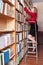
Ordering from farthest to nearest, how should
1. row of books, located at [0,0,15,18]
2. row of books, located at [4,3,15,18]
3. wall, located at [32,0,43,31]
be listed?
1. wall, located at [32,0,43,31]
2. row of books, located at [4,3,15,18]
3. row of books, located at [0,0,15,18]

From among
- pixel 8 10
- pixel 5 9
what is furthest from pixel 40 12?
pixel 5 9

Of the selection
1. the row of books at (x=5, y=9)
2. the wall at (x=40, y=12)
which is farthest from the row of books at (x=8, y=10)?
the wall at (x=40, y=12)

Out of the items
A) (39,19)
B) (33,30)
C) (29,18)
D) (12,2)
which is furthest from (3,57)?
(39,19)

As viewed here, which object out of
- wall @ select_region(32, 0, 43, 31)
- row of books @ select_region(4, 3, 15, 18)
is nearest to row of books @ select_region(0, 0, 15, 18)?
row of books @ select_region(4, 3, 15, 18)

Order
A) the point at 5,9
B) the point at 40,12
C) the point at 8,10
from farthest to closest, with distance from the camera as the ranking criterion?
the point at 40,12, the point at 8,10, the point at 5,9

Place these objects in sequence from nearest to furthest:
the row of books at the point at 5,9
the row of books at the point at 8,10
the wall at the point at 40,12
A: 1. the row of books at the point at 5,9
2. the row of books at the point at 8,10
3. the wall at the point at 40,12

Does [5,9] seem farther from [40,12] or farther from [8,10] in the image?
[40,12]

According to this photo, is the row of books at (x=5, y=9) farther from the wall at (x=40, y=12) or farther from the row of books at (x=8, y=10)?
the wall at (x=40, y=12)

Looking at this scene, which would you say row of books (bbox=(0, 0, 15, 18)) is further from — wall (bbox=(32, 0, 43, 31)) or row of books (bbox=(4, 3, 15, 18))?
wall (bbox=(32, 0, 43, 31))

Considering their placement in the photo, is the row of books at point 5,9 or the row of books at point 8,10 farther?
the row of books at point 8,10

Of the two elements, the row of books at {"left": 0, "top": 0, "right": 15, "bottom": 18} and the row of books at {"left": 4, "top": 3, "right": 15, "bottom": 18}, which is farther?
the row of books at {"left": 4, "top": 3, "right": 15, "bottom": 18}

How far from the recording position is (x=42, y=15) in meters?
8.57

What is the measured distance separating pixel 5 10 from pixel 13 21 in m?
0.69

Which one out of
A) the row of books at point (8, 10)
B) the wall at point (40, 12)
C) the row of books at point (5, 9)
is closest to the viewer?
the row of books at point (5, 9)
